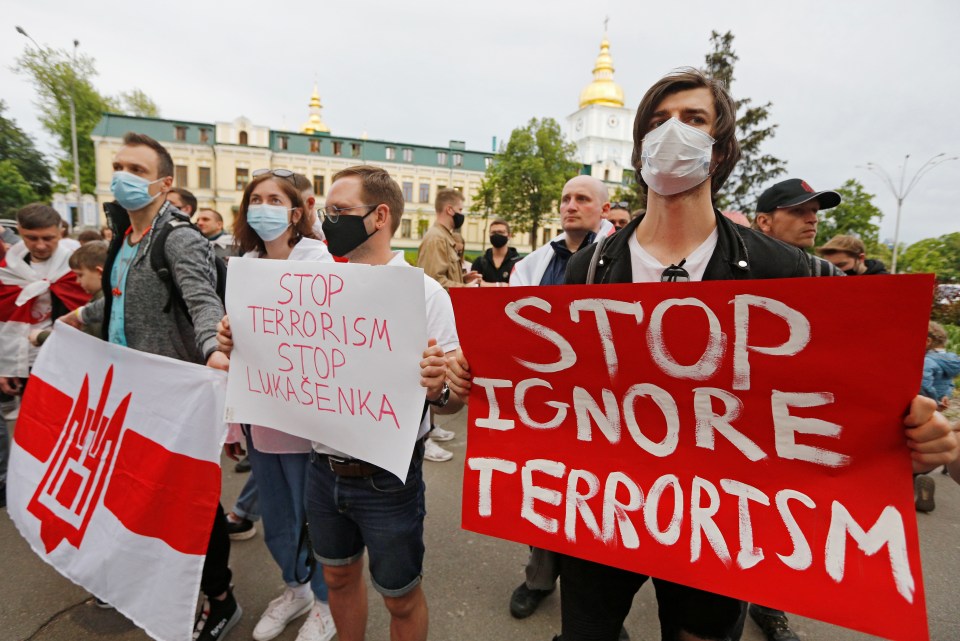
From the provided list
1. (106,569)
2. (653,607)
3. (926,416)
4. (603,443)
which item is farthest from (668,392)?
(106,569)

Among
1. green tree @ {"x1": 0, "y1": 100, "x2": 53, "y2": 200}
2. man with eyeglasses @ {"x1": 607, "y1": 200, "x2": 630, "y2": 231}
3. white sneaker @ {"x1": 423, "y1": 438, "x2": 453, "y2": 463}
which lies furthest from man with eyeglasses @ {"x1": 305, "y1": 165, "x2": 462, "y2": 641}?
green tree @ {"x1": 0, "y1": 100, "x2": 53, "y2": 200}

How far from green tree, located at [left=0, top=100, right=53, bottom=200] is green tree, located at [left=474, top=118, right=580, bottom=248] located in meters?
34.5

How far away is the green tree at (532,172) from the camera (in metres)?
33.0

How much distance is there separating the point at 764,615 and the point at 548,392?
1922mm

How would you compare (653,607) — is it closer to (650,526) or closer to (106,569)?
(650,526)

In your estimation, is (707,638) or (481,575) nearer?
(707,638)

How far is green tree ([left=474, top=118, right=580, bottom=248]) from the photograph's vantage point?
108 ft

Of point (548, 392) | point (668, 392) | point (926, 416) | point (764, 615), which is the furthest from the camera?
point (764, 615)

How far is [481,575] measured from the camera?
2.71 m

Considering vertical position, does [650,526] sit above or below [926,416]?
below

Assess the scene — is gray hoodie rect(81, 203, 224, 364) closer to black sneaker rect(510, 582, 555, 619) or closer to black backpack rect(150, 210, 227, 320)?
black backpack rect(150, 210, 227, 320)

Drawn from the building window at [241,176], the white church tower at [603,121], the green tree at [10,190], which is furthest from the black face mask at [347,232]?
the white church tower at [603,121]

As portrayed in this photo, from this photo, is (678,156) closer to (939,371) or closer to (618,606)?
(618,606)

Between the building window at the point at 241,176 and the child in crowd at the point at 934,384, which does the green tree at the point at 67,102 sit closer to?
the building window at the point at 241,176
